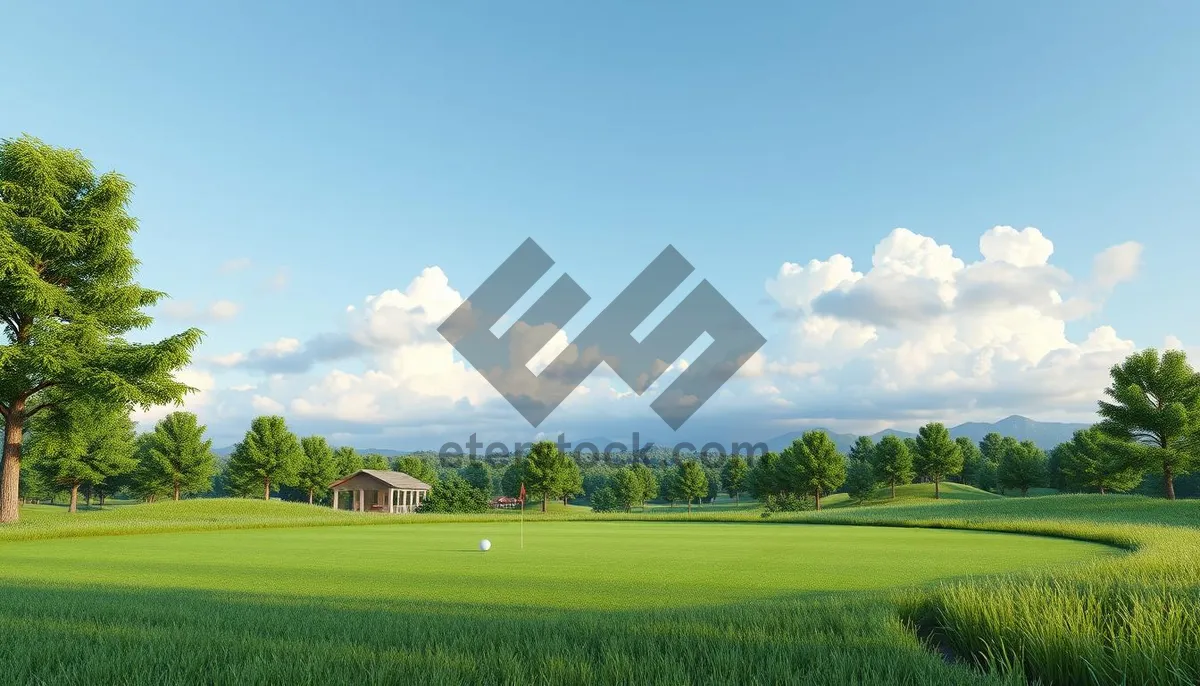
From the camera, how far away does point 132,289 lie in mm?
27453

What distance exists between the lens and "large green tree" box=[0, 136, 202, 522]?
25172 millimetres

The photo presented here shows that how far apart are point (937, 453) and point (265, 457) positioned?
67.0 metres

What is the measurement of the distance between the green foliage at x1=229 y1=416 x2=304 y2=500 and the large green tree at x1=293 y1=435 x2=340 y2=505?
661 centimetres

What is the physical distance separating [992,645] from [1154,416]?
1774 inches

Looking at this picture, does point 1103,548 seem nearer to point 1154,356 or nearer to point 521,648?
point 521,648

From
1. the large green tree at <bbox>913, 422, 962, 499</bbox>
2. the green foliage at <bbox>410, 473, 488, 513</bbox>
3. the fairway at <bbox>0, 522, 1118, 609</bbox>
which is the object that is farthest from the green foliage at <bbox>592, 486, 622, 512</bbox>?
the fairway at <bbox>0, 522, 1118, 609</bbox>

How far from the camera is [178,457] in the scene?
60312mm

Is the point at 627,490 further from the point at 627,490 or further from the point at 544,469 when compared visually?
the point at 544,469

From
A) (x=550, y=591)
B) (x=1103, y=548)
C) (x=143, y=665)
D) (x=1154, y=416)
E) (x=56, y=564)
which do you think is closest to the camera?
(x=143, y=665)

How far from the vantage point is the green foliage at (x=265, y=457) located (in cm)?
6231

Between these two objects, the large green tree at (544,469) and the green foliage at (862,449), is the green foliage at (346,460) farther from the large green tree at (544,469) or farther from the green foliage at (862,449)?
the green foliage at (862,449)

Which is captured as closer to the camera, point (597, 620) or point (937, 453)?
point (597, 620)

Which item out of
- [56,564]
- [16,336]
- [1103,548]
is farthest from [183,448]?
[1103,548]

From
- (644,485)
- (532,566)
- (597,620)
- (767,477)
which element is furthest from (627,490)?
(597,620)
